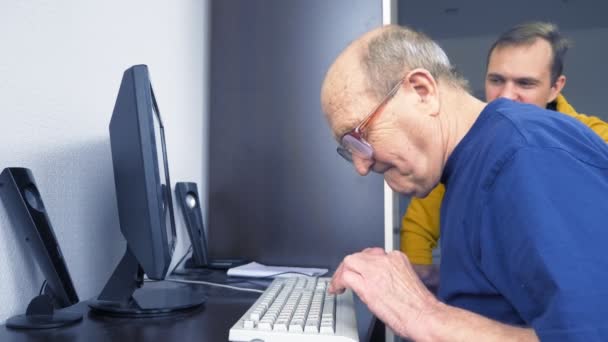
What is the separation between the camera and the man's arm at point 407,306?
0.65 m

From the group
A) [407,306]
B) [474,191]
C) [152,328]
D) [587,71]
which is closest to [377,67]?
[474,191]

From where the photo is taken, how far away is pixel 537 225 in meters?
0.56

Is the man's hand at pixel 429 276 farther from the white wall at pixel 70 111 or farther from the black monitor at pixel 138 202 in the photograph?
the white wall at pixel 70 111

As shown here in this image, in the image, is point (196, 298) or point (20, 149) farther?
point (196, 298)

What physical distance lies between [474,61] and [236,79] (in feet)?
12.6

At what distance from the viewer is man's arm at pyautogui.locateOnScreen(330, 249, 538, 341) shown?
65 centimetres

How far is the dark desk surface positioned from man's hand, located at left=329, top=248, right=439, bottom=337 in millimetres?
63

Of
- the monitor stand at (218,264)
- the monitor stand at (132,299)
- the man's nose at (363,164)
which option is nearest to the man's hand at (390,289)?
the man's nose at (363,164)

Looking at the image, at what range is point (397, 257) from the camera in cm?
85

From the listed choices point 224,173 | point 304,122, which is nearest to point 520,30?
point 304,122

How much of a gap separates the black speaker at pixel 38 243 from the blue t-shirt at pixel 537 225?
24.6 inches

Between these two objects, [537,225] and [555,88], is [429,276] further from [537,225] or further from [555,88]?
[555,88]

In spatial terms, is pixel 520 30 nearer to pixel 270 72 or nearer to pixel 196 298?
pixel 270 72

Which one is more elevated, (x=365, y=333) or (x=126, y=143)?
(x=126, y=143)
